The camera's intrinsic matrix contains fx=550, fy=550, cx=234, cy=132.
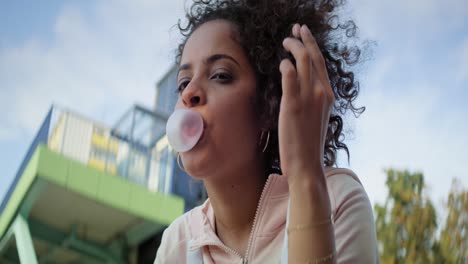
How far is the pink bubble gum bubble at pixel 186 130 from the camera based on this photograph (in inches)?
24.1

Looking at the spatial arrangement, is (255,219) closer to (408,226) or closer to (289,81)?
(289,81)

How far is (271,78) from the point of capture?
0.70 meters

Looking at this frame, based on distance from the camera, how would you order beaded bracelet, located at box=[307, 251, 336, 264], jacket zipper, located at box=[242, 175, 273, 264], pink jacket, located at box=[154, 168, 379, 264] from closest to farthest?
beaded bracelet, located at box=[307, 251, 336, 264]
pink jacket, located at box=[154, 168, 379, 264]
jacket zipper, located at box=[242, 175, 273, 264]

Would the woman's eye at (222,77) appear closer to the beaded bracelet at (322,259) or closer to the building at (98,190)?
the beaded bracelet at (322,259)

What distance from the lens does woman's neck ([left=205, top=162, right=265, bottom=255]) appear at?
2.20 feet

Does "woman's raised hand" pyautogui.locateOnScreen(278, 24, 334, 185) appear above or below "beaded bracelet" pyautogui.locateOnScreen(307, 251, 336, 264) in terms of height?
above

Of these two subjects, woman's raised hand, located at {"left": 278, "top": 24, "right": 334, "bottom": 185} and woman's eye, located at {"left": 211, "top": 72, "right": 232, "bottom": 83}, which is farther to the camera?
woman's eye, located at {"left": 211, "top": 72, "right": 232, "bottom": 83}

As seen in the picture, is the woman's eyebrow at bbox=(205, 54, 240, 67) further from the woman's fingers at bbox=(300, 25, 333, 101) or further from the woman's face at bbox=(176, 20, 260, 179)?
the woman's fingers at bbox=(300, 25, 333, 101)

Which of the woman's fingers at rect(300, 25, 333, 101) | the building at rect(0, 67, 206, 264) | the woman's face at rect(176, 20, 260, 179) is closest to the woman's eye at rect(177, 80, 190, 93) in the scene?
the woman's face at rect(176, 20, 260, 179)

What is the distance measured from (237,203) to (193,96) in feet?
0.48

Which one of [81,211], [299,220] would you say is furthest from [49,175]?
[299,220]

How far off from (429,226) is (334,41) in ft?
9.74

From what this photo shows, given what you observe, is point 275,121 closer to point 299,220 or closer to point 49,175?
point 299,220

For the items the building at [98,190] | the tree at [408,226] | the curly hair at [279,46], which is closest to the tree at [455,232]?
the tree at [408,226]
